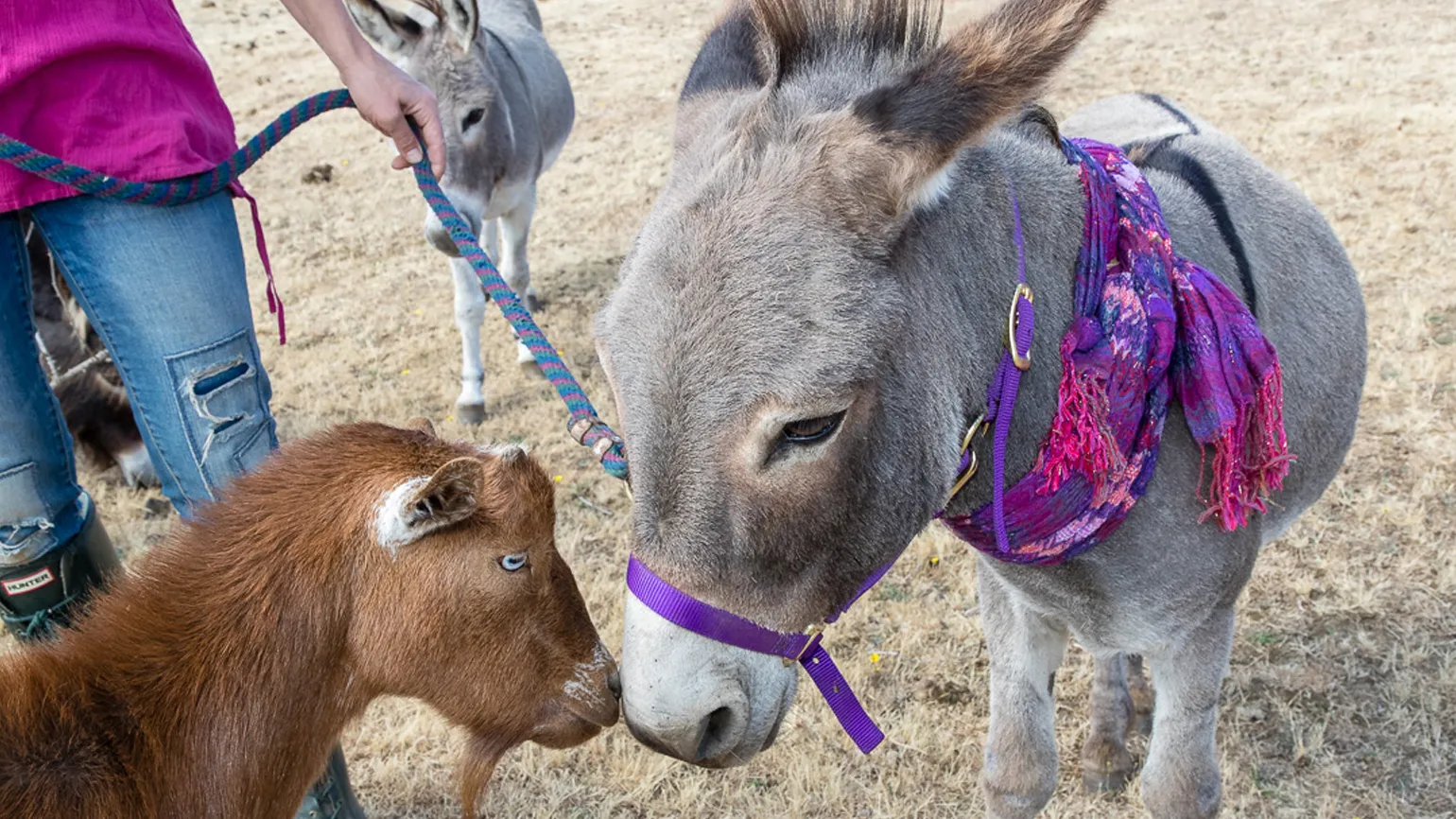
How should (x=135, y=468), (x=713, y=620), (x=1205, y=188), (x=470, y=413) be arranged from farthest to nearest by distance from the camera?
(x=470, y=413), (x=135, y=468), (x=1205, y=188), (x=713, y=620)

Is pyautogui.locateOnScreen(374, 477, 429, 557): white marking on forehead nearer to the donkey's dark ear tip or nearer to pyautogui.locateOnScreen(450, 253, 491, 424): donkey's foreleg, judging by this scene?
the donkey's dark ear tip

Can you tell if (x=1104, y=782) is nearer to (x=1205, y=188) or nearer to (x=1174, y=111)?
(x=1205, y=188)

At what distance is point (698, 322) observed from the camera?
1.72 metres

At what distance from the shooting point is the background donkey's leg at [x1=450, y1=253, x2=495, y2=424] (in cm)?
631

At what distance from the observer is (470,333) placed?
21.1 feet

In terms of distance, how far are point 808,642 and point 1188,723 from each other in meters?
1.25

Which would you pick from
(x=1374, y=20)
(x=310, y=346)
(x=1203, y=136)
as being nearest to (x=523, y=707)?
(x=1203, y=136)

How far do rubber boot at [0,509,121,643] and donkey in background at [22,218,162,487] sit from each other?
2.82 meters

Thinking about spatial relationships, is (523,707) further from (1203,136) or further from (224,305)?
(1203,136)

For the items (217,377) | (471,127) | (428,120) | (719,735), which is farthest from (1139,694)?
(471,127)

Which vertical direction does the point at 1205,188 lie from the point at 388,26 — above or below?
above

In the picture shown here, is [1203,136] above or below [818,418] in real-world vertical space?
below

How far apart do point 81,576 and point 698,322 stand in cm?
192

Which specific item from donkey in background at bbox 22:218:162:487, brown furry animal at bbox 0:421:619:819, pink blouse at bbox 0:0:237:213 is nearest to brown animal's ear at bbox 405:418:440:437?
brown furry animal at bbox 0:421:619:819
